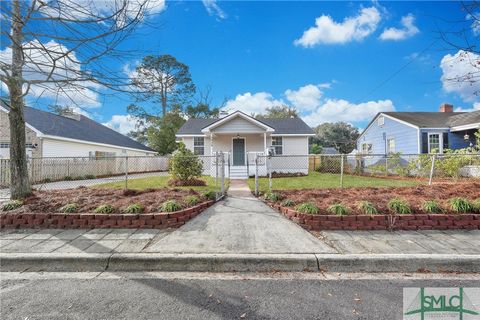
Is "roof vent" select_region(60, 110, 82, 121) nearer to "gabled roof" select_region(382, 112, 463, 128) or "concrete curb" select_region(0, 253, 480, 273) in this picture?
"concrete curb" select_region(0, 253, 480, 273)

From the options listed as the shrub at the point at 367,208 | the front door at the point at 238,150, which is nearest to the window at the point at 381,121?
the front door at the point at 238,150

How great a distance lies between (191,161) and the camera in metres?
10.3

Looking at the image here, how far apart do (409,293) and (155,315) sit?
2.99 m

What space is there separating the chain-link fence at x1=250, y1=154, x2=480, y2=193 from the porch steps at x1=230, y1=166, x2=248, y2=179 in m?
0.53

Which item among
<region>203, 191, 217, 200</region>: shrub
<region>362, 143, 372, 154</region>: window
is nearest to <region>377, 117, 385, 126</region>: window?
<region>362, 143, 372, 154</region>: window

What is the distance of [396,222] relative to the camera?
15.5 feet

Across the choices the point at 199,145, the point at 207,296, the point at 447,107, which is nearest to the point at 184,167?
the point at 199,145

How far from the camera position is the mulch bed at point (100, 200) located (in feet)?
17.3

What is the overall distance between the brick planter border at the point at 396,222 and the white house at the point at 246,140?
929cm

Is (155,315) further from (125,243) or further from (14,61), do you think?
(14,61)

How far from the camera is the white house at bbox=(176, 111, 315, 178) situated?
1438 cm

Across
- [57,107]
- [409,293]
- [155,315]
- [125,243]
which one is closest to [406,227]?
[409,293]

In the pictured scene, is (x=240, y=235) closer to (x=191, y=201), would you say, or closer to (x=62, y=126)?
(x=191, y=201)
